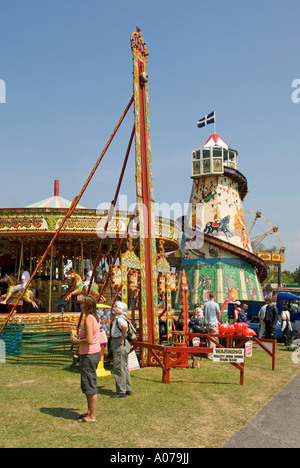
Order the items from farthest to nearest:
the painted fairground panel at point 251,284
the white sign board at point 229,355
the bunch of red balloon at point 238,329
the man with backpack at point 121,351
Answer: the painted fairground panel at point 251,284, the bunch of red balloon at point 238,329, the white sign board at point 229,355, the man with backpack at point 121,351

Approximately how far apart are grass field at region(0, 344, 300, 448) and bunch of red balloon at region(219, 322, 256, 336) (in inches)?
82.2

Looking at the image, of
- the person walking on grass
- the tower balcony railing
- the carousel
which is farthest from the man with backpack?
the tower balcony railing

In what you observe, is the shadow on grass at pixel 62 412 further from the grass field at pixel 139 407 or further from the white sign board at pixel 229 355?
the white sign board at pixel 229 355

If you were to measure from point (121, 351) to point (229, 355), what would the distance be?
7.27 feet

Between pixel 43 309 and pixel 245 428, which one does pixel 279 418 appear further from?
pixel 43 309

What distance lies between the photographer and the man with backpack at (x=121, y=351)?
753 cm

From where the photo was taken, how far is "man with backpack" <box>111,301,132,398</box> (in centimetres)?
753

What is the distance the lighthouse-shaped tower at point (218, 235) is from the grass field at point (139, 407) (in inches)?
689

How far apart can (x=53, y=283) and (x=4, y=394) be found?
10308mm

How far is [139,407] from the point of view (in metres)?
6.79

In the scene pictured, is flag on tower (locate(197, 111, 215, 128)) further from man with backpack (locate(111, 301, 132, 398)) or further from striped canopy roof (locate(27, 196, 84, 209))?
man with backpack (locate(111, 301, 132, 398))

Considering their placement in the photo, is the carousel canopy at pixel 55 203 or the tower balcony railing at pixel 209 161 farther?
the tower balcony railing at pixel 209 161

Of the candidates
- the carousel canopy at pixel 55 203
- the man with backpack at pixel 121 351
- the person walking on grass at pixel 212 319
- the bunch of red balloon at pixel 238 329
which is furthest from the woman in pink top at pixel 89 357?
the carousel canopy at pixel 55 203
